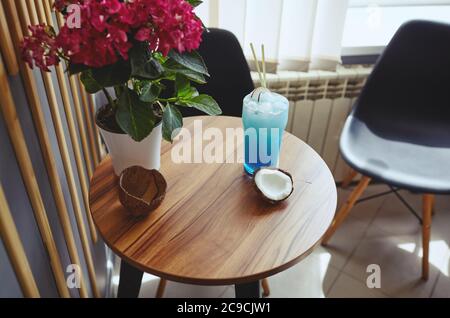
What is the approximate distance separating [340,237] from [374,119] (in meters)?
0.57

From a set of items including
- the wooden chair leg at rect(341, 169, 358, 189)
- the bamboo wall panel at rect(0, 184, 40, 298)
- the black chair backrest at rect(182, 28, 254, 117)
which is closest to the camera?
the bamboo wall panel at rect(0, 184, 40, 298)

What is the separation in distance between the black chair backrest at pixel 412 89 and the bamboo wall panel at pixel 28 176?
1.20 meters

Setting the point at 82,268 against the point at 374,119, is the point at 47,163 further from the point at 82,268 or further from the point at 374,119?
the point at 374,119

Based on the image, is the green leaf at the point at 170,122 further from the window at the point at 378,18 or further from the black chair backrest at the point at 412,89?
the window at the point at 378,18

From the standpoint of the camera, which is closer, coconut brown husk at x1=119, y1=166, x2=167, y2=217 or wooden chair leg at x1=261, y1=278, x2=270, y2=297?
coconut brown husk at x1=119, y1=166, x2=167, y2=217

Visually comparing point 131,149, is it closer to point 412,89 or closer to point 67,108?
point 67,108

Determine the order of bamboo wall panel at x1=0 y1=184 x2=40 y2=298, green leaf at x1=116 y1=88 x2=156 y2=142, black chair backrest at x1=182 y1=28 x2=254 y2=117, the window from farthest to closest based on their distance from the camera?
1. the window
2. black chair backrest at x1=182 y1=28 x2=254 y2=117
3. green leaf at x1=116 y1=88 x2=156 y2=142
4. bamboo wall panel at x1=0 y1=184 x2=40 y2=298

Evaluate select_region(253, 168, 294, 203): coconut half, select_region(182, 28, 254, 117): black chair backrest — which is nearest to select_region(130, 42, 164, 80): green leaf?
select_region(253, 168, 294, 203): coconut half

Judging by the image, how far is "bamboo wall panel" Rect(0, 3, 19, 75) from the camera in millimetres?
597

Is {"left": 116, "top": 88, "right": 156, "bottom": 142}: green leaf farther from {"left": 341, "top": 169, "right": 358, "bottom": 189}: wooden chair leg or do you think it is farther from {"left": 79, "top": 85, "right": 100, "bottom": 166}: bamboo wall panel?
{"left": 341, "top": 169, "right": 358, "bottom": 189}: wooden chair leg

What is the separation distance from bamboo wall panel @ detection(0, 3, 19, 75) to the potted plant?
2 centimetres

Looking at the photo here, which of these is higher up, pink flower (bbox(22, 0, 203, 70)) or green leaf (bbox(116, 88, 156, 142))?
pink flower (bbox(22, 0, 203, 70))

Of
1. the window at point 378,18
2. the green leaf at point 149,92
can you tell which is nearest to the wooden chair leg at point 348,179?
the window at point 378,18

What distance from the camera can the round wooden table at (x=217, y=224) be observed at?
709 millimetres
